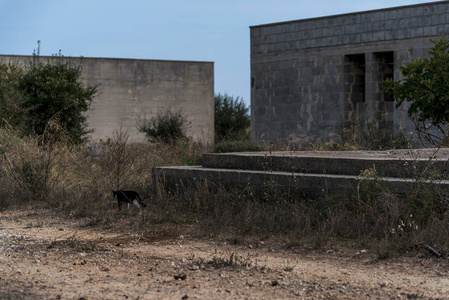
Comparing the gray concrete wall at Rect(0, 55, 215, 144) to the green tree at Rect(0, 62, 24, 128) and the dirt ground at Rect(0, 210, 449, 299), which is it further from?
the dirt ground at Rect(0, 210, 449, 299)

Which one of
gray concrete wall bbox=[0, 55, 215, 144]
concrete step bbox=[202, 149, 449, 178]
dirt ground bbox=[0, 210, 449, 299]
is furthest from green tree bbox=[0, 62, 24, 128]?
dirt ground bbox=[0, 210, 449, 299]

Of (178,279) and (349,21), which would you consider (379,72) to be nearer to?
(349,21)

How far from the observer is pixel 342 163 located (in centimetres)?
833

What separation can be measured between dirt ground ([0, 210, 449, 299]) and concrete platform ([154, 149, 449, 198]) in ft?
5.19

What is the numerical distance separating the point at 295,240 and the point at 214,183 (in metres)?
2.59

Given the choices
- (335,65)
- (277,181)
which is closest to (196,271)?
(277,181)

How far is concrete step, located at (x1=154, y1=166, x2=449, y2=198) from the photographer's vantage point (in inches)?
287

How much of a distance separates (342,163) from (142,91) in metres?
21.1

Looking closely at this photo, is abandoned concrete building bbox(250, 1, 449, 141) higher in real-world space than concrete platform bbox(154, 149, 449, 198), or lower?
higher

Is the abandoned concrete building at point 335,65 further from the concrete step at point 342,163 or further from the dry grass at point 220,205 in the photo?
the concrete step at point 342,163

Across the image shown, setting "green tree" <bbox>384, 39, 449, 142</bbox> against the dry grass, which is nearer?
the dry grass

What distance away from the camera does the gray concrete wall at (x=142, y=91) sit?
27.4 m

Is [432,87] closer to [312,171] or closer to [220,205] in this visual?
[312,171]

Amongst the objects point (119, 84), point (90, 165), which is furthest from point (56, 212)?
point (119, 84)
